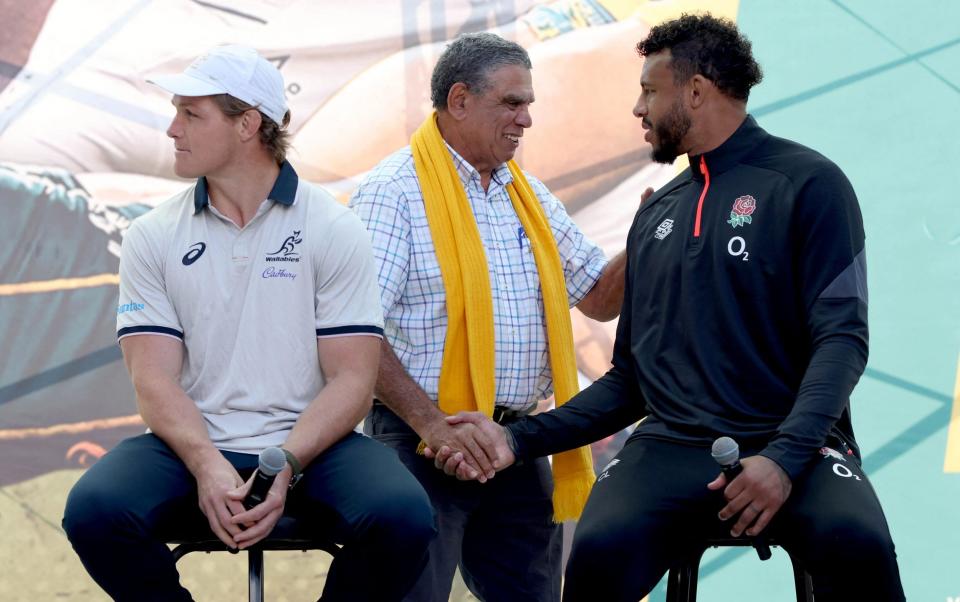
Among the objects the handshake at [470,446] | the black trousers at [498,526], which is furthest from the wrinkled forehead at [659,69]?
the black trousers at [498,526]

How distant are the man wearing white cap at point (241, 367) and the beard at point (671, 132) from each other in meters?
0.63

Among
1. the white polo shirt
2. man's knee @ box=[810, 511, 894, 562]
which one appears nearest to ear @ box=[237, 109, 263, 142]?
the white polo shirt

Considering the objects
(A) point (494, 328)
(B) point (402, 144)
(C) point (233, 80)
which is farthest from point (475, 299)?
(B) point (402, 144)

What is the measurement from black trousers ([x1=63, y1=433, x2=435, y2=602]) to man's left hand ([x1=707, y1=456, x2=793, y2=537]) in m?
0.51

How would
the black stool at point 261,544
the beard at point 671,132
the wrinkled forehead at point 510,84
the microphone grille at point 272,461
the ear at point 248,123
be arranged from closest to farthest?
the microphone grille at point 272,461, the black stool at point 261,544, the ear at point 248,123, the beard at point 671,132, the wrinkled forehead at point 510,84

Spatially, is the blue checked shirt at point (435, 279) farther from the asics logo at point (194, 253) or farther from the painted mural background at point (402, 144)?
the painted mural background at point (402, 144)

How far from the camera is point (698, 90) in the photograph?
2.44m

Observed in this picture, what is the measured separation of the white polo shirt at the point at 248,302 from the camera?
2.21 metres

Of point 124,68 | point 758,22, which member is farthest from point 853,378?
point 124,68

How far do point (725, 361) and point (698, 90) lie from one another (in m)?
0.57

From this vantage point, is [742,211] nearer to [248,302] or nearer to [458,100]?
[458,100]

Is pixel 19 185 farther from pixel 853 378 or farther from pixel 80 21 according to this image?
pixel 853 378

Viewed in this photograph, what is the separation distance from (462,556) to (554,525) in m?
0.22

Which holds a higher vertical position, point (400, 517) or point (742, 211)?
point (742, 211)
